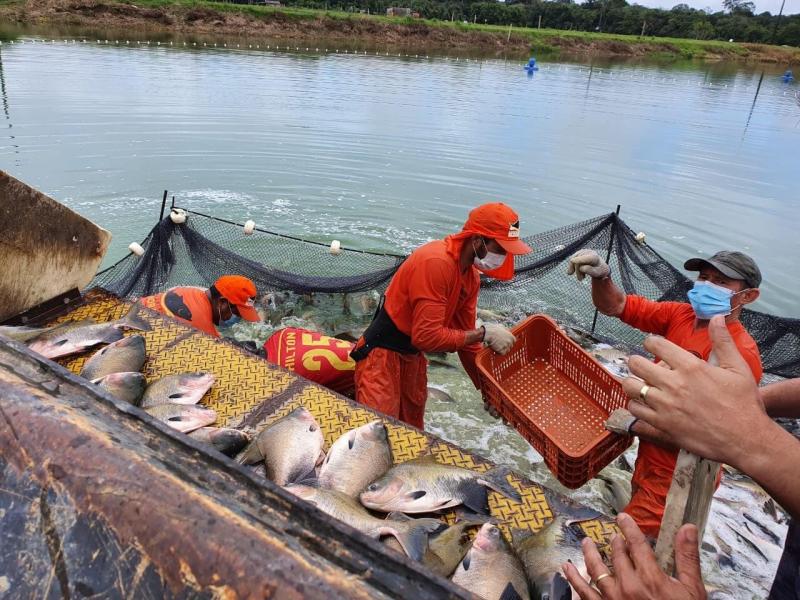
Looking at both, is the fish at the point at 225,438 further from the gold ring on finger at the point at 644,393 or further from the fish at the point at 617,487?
the fish at the point at 617,487

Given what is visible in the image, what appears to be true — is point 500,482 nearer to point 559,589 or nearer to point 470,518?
point 470,518

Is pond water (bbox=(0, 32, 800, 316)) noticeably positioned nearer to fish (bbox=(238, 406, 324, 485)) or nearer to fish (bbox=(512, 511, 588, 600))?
fish (bbox=(238, 406, 324, 485))

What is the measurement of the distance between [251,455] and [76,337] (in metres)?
1.77

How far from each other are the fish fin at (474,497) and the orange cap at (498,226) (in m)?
1.57

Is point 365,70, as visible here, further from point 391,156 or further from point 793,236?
point 793,236

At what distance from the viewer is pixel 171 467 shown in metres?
1.20

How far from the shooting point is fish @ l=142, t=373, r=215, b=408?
132 inches

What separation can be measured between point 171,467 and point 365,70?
31670 millimetres

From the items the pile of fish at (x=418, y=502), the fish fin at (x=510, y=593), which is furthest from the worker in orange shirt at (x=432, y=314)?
the fish fin at (x=510, y=593)

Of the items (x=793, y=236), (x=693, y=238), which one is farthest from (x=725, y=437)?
(x=793, y=236)

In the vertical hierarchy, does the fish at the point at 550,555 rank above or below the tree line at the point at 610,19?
below

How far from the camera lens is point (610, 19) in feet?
231

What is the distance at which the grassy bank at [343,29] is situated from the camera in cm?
3775

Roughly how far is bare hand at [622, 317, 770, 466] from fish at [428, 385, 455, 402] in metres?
4.36
